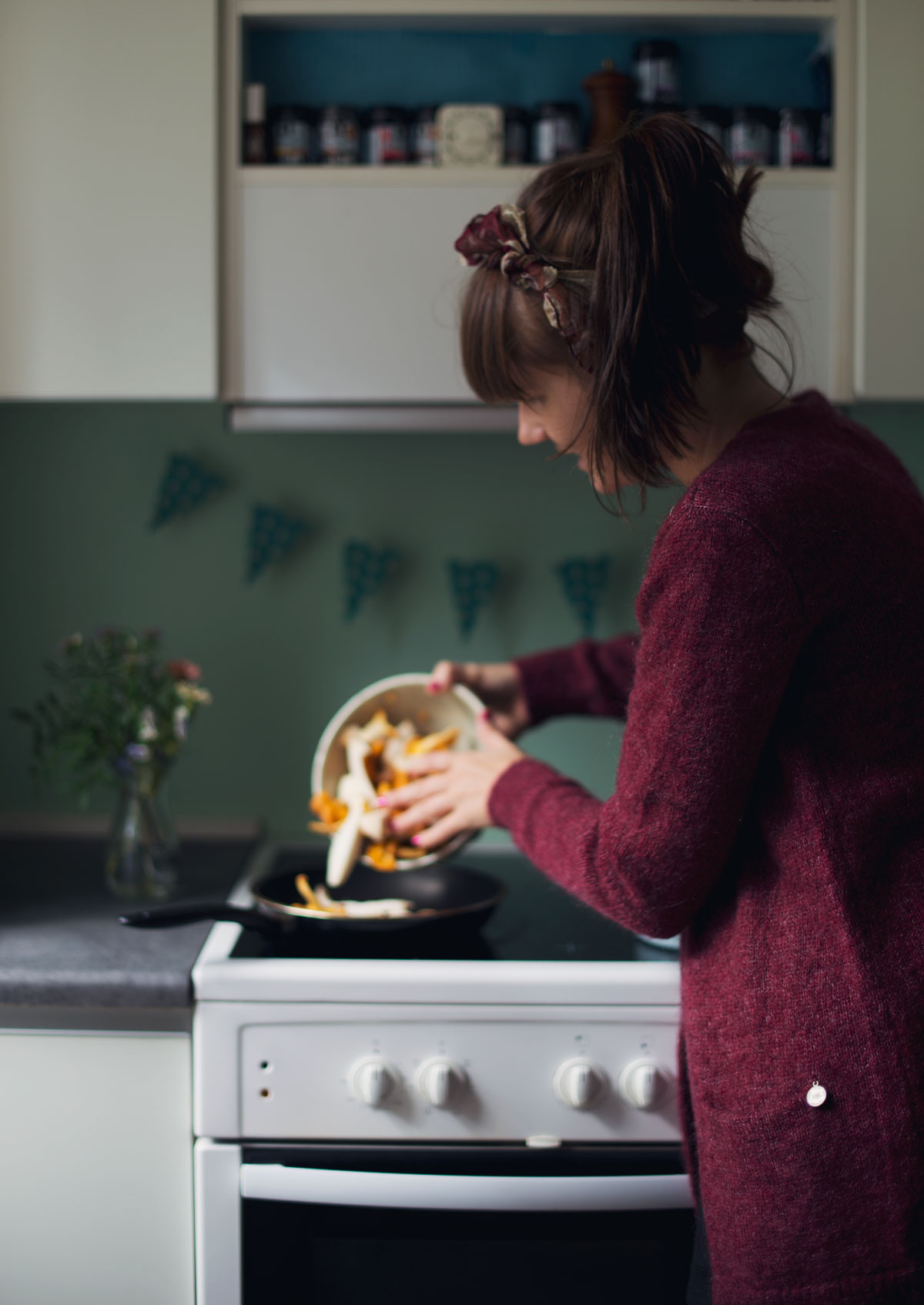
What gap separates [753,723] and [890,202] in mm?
875

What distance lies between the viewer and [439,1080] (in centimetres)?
113

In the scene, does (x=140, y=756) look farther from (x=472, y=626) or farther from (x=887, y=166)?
(x=887, y=166)

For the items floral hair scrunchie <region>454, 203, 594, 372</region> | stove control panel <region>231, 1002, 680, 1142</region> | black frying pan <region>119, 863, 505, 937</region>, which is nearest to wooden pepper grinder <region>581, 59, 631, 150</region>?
floral hair scrunchie <region>454, 203, 594, 372</region>

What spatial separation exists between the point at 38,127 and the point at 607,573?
0.97 metres

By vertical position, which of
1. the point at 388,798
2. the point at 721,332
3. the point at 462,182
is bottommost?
the point at 388,798

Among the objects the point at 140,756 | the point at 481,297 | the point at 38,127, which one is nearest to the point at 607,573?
the point at 140,756

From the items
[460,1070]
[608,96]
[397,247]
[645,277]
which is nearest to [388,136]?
[397,247]

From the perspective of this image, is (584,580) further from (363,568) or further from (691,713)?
(691,713)

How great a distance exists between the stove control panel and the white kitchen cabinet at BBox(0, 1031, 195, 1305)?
0.08 m

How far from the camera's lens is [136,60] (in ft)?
4.43

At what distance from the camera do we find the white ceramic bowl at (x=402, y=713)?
4.58ft

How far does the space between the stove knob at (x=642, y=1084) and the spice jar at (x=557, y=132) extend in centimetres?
107

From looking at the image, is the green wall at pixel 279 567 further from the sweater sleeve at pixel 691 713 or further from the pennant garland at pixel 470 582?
the sweater sleeve at pixel 691 713

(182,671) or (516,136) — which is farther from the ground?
(516,136)
